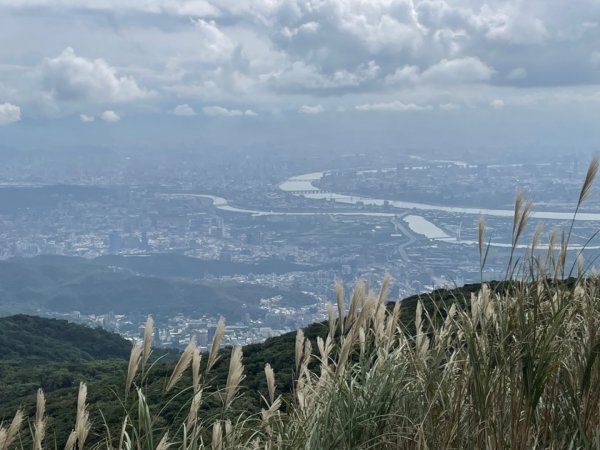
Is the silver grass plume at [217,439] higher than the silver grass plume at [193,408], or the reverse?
the silver grass plume at [193,408]

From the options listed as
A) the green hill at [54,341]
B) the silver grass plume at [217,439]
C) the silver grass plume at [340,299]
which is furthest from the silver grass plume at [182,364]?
the green hill at [54,341]

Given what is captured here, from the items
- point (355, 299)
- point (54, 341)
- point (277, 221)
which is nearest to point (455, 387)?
point (355, 299)

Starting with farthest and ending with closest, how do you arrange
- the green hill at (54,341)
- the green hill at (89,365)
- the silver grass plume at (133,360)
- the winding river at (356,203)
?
the winding river at (356,203)
the green hill at (54,341)
the green hill at (89,365)
the silver grass plume at (133,360)

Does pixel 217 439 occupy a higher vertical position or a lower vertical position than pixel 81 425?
lower

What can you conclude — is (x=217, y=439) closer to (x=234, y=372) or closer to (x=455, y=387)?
(x=234, y=372)

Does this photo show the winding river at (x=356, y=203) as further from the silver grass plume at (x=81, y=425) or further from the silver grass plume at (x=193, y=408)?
the silver grass plume at (x=81, y=425)

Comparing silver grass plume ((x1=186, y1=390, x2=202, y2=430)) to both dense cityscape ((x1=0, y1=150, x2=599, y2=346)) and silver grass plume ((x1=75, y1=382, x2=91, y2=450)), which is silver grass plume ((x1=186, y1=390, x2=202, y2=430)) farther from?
dense cityscape ((x1=0, y1=150, x2=599, y2=346))

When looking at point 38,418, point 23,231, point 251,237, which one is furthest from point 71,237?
point 38,418

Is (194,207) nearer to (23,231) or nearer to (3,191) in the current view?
(23,231)
